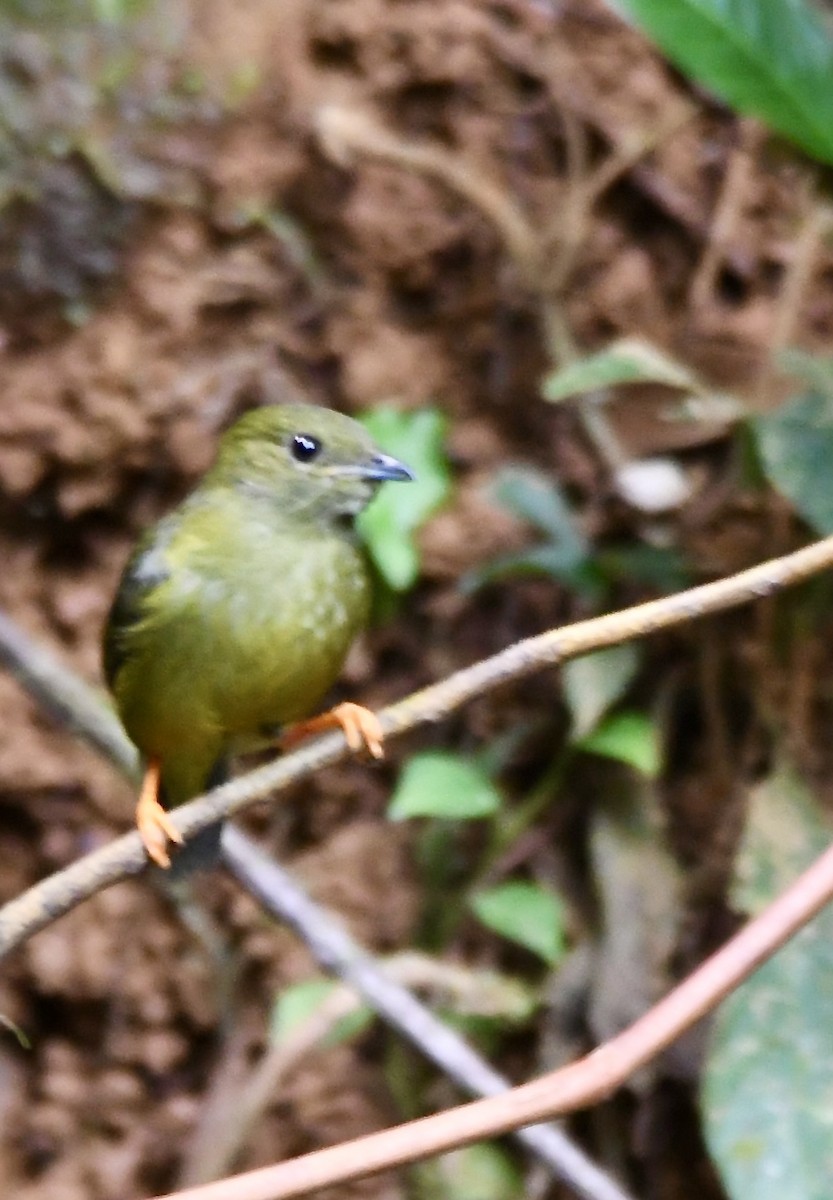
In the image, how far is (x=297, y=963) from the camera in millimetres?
3299

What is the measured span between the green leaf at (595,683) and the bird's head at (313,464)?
28.8 inches

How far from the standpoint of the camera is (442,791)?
285 centimetres

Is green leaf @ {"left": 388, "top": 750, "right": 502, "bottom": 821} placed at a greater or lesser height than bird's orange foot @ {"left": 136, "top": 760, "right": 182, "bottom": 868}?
lesser

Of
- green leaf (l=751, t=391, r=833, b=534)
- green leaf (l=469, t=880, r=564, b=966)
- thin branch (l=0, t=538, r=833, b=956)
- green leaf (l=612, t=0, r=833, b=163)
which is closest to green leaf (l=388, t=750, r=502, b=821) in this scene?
green leaf (l=469, t=880, r=564, b=966)

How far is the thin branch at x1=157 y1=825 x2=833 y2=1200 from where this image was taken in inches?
45.0

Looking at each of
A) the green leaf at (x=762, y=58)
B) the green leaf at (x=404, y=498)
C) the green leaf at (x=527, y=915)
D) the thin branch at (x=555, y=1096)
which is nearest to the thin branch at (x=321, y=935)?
the green leaf at (x=527, y=915)

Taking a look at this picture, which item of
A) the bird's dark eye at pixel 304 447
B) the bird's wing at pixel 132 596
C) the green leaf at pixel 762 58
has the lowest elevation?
the bird's wing at pixel 132 596

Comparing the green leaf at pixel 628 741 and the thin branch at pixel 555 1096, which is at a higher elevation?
the thin branch at pixel 555 1096

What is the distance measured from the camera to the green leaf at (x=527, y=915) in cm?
288

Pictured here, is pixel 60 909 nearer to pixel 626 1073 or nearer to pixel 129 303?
pixel 626 1073

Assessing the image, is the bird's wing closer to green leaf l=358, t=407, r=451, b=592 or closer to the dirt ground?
green leaf l=358, t=407, r=451, b=592

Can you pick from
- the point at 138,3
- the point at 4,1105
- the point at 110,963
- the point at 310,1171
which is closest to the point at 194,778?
the point at 110,963

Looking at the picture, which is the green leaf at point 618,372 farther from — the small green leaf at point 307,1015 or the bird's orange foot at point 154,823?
the small green leaf at point 307,1015

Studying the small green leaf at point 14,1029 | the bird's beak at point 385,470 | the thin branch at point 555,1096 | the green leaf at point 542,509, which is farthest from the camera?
the green leaf at point 542,509
